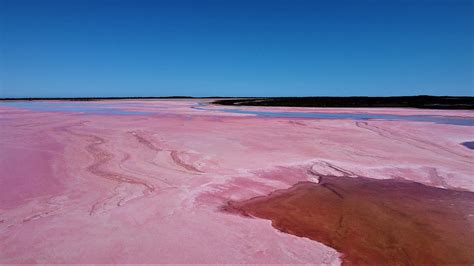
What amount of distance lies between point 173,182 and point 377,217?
315 cm

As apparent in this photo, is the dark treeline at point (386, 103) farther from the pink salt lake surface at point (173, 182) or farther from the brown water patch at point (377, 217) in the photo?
the brown water patch at point (377, 217)

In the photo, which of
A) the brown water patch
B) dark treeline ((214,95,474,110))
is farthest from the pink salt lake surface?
dark treeline ((214,95,474,110))

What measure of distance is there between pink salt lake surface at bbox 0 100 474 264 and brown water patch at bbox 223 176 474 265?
0.26 metres

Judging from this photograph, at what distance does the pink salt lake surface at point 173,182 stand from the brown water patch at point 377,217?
0.85 ft

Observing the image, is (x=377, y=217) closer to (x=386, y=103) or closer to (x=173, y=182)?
(x=173, y=182)

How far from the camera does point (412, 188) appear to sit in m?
5.96

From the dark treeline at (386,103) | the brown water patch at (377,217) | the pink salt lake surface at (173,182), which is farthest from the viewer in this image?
the dark treeline at (386,103)

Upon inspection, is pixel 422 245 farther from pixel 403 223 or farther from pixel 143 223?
pixel 143 223

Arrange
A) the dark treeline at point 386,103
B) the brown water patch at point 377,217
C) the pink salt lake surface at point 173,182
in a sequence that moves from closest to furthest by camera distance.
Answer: the pink salt lake surface at point 173,182 < the brown water patch at point 377,217 < the dark treeline at point 386,103

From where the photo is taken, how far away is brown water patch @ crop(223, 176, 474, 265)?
375 cm

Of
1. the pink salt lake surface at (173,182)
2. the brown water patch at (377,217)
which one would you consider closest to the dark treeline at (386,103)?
the pink salt lake surface at (173,182)

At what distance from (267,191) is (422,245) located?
237 cm

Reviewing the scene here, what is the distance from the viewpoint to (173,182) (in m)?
Result: 5.77

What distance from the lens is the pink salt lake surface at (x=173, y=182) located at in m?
3.63
